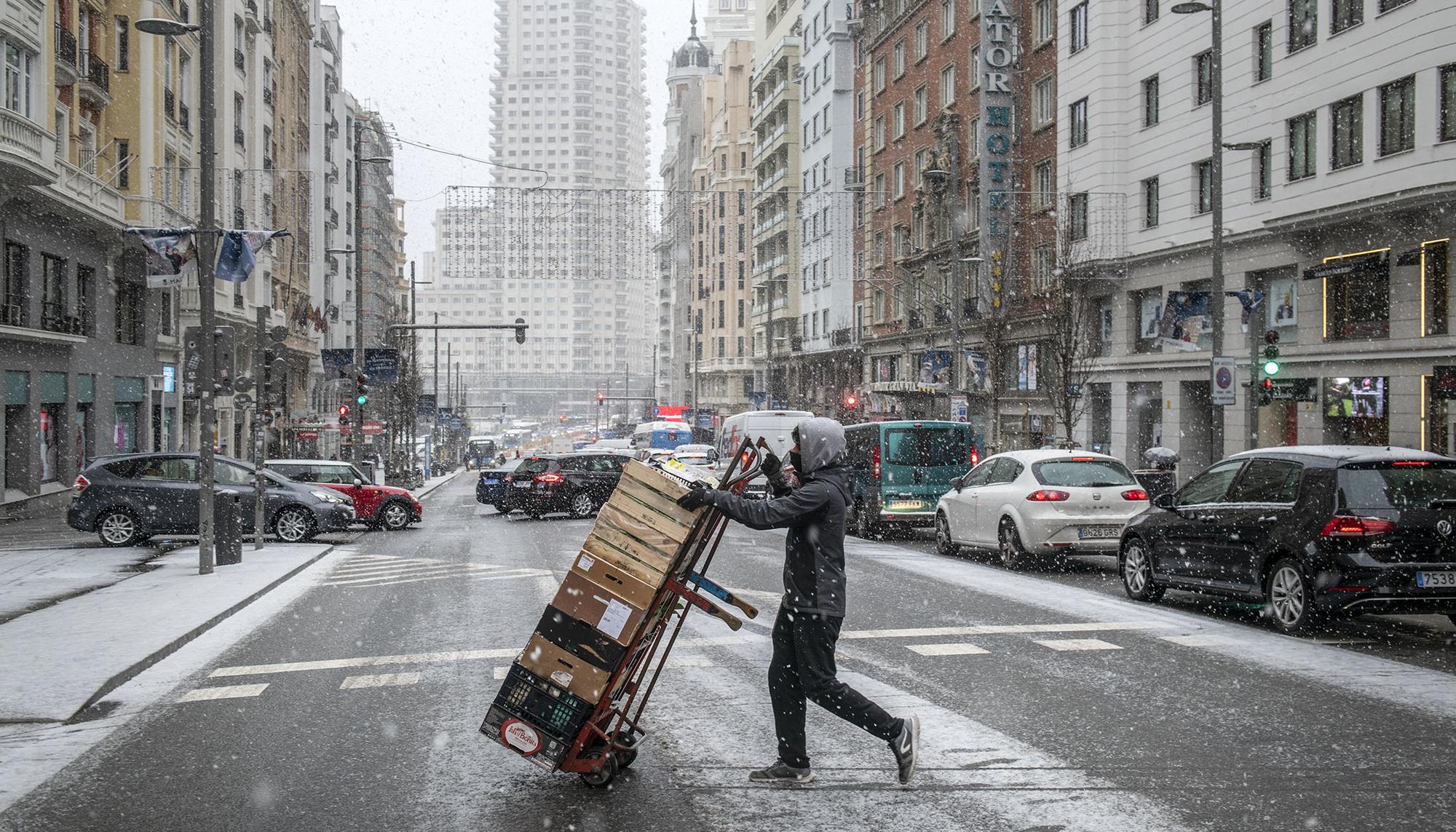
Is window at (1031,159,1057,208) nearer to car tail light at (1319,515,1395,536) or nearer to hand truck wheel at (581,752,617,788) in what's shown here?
car tail light at (1319,515,1395,536)

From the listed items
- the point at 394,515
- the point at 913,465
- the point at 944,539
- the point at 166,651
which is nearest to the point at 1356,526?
the point at 944,539

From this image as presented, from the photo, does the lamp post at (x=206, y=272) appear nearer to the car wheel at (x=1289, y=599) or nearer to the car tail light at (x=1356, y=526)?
the car wheel at (x=1289, y=599)

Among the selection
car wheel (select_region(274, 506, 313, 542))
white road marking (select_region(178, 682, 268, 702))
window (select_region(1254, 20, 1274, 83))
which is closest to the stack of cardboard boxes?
white road marking (select_region(178, 682, 268, 702))

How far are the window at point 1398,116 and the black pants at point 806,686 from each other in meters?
22.4

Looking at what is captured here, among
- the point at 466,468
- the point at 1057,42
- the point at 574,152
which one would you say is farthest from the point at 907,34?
the point at 574,152

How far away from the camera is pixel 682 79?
155250 millimetres

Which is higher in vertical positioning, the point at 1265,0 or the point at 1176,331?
the point at 1265,0

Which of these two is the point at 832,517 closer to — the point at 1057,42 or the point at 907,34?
the point at 1057,42

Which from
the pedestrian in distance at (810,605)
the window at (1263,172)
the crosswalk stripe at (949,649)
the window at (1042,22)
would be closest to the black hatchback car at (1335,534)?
the crosswalk stripe at (949,649)

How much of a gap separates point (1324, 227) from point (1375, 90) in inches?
111

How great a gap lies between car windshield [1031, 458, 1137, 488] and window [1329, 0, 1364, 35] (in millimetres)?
13513

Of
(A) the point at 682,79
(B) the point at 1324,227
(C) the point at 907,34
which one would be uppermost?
(A) the point at 682,79

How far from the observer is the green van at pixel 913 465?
23.3 m

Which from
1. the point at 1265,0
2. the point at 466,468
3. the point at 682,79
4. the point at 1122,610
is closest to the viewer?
the point at 1122,610
